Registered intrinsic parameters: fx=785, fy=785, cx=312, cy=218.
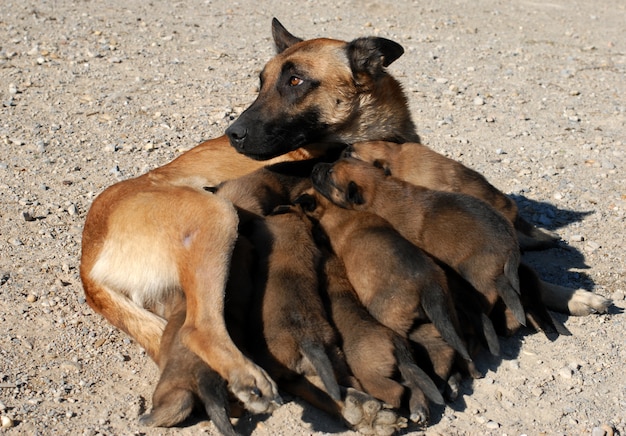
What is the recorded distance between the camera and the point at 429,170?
5027 millimetres

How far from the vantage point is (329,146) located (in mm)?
5410

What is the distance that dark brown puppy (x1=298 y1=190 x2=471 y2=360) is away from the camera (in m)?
3.89

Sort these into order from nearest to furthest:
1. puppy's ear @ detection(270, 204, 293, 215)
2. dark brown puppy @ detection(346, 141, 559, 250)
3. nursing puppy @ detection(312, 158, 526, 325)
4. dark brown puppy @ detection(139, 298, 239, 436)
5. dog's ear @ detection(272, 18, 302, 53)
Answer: dark brown puppy @ detection(139, 298, 239, 436)
nursing puppy @ detection(312, 158, 526, 325)
puppy's ear @ detection(270, 204, 293, 215)
dark brown puppy @ detection(346, 141, 559, 250)
dog's ear @ detection(272, 18, 302, 53)

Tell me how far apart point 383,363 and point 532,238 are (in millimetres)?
2281

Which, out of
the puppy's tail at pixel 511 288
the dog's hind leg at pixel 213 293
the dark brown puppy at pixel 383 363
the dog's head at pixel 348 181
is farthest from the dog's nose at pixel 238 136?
the puppy's tail at pixel 511 288

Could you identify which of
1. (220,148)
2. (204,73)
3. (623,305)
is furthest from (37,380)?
(204,73)

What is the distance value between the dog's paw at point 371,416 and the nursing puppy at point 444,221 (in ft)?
2.95

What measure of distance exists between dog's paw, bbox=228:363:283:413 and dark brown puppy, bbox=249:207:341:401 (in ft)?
0.41

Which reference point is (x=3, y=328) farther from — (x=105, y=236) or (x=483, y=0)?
(x=483, y=0)

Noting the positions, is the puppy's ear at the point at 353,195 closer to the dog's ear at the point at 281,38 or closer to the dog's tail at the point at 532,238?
the dog's tail at the point at 532,238

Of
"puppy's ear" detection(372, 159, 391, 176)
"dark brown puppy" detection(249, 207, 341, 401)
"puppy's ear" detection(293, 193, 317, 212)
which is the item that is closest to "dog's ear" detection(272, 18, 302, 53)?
"puppy's ear" detection(372, 159, 391, 176)

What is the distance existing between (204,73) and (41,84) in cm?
176

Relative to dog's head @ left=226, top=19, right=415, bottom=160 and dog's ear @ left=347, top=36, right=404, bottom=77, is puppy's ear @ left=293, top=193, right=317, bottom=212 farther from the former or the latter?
dog's ear @ left=347, top=36, right=404, bottom=77

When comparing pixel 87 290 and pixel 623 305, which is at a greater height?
pixel 87 290
